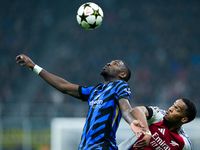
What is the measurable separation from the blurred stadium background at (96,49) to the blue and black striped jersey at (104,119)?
8.90 metres

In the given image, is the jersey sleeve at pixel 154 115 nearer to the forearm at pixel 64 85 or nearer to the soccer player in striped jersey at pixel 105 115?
the soccer player in striped jersey at pixel 105 115

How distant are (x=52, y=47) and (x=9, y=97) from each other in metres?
4.41

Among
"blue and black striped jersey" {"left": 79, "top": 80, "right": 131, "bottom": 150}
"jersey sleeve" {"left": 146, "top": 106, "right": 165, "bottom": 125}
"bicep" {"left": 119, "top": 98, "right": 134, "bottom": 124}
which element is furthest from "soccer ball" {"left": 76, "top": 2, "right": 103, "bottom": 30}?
"bicep" {"left": 119, "top": 98, "right": 134, "bottom": 124}

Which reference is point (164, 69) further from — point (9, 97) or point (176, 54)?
point (9, 97)

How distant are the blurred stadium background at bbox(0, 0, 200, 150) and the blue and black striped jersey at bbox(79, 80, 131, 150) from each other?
29.2 ft

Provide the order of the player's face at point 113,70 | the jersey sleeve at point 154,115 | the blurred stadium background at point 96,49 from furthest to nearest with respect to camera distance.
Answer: the blurred stadium background at point 96,49 → the player's face at point 113,70 → the jersey sleeve at point 154,115

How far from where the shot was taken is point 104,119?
4.46 m

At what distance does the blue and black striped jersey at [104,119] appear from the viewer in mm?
4426

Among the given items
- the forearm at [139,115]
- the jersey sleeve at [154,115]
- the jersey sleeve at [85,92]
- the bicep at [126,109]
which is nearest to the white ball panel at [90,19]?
the jersey sleeve at [85,92]

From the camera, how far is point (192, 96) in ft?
51.9

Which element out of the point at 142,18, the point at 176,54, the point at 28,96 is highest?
the point at 142,18

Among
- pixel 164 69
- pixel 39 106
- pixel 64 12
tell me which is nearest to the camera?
pixel 39 106

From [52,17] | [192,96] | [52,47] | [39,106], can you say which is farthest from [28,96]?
[192,96]

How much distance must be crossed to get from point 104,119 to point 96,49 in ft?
47.2
